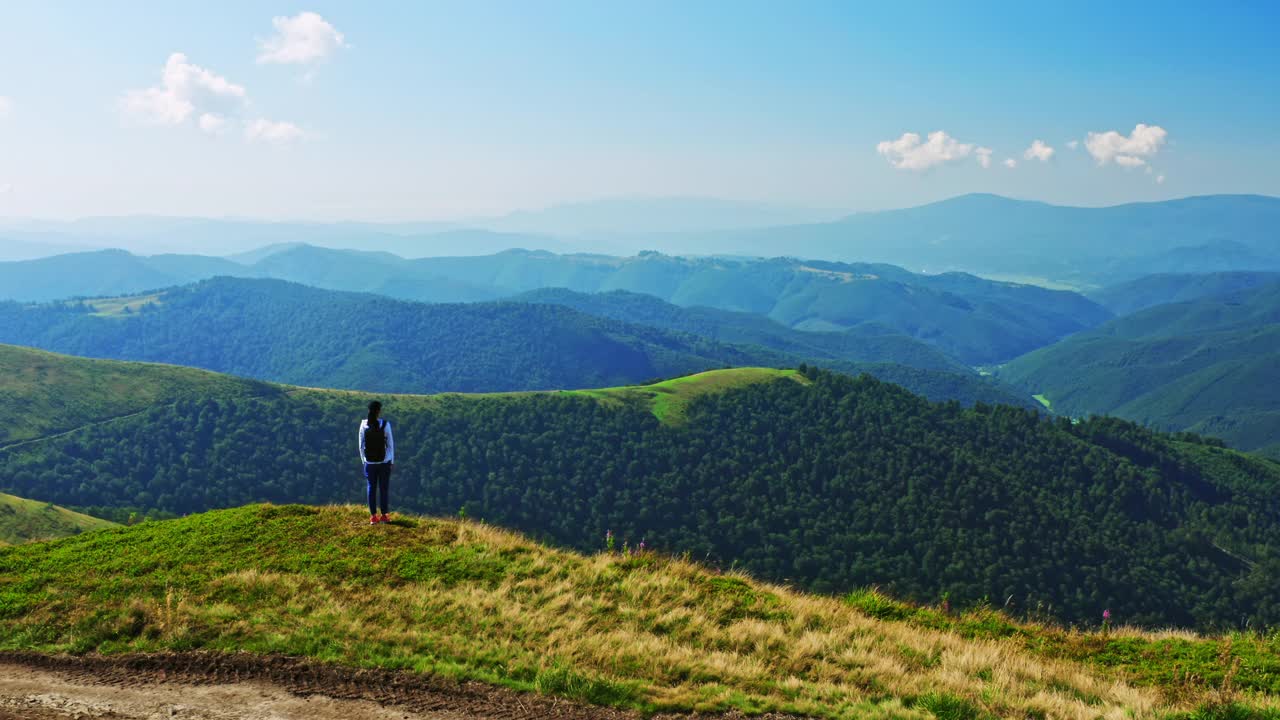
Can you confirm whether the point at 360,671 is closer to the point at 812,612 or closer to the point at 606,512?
the point at 812,612

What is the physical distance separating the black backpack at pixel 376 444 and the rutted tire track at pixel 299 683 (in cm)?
624

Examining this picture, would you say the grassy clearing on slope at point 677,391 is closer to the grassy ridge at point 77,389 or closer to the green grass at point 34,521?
the grassy ridge at point 77,389

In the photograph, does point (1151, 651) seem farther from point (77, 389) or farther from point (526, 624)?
point (77, 389)

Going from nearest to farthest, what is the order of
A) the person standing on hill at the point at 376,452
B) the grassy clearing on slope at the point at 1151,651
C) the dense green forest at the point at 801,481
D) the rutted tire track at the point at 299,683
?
the rutted tire track at the point at 299,683 → the grassy clearing on slope at the point at 1151,651 → the person standing on hill at the point at 376,452 → the dense green forest at the point at 801,481

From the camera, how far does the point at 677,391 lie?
188375 mm

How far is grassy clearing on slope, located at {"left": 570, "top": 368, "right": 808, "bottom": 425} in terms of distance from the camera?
17738cm

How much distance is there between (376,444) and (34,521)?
8077 cm

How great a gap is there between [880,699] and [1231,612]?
14723cm

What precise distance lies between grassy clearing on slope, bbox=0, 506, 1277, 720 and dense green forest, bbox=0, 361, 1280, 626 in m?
108

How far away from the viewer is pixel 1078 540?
418 feet

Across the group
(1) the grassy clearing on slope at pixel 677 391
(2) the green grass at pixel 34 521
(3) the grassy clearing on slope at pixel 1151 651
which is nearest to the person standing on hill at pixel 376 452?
(3) the grassy clearing on slope at pixel 1151 651

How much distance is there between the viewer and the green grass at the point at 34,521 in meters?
70.2

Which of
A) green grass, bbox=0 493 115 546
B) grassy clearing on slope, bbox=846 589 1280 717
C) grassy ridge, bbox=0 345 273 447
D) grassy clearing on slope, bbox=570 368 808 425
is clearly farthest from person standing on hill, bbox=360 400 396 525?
grassy ridge, bbox=0 345 273 447

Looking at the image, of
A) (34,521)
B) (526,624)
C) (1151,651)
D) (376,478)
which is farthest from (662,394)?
(526,624)
